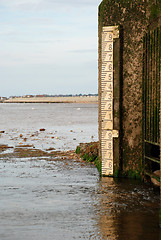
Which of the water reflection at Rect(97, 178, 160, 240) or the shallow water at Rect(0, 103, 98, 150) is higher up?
the water reflection at Rect(97, 178, 160, 240)

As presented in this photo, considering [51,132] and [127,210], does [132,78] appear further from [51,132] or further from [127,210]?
[51,132]

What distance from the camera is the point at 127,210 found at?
17.5ft

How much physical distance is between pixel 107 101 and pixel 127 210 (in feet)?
9.41

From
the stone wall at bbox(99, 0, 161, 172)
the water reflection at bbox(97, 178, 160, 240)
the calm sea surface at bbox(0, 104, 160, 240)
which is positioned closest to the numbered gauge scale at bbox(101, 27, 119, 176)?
the stone wall at bbox(99, 0, 161, 172)

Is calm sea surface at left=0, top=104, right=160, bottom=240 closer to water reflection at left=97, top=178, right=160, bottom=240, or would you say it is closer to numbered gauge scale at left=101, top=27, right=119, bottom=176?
water reflection at left=97, top=178, right=160, bottom=240

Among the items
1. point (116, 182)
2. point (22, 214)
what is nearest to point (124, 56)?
point (116, 182)

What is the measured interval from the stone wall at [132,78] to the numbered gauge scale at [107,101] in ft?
0.67

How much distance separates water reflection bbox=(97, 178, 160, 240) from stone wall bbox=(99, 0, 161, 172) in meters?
0.64

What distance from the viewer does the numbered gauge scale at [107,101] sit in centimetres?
769

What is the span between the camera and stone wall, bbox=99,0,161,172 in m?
7.63

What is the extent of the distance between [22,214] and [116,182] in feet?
8.32

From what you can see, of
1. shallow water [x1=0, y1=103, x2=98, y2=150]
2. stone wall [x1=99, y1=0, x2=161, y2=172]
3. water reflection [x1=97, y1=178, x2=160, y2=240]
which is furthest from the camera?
shallow water [x1=0, y1=103, x2=98, y2=150]

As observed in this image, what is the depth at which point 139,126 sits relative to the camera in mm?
7648

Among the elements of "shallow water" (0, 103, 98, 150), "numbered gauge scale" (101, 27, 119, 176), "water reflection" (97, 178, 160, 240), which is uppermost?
"numbered gauge scale" (101, 27, 119, 176)
